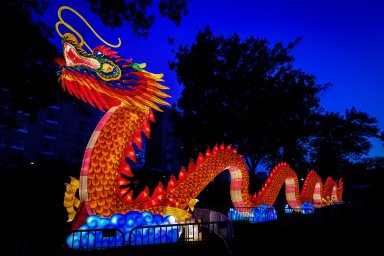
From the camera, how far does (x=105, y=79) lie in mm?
7855

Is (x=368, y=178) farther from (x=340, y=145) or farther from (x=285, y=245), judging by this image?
(x=285, y=245)

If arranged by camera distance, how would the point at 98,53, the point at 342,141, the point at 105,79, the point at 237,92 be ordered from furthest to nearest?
the point at 342,141, the point at 237,92, the point at 98,53, the point at 105,79

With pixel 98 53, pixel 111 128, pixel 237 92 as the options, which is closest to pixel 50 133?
pixel 237 92

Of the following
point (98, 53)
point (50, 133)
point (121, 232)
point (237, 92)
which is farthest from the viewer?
point (50, 133)

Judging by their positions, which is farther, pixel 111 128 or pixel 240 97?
pixel 240 97

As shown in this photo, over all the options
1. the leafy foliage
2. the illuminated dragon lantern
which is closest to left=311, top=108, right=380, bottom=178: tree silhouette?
the leafy foliage

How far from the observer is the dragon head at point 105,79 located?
7387mm

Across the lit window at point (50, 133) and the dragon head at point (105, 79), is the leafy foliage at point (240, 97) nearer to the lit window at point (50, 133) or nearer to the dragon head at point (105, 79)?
the dragon head at point (105, 79)

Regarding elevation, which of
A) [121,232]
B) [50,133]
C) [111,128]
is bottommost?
[121,232]

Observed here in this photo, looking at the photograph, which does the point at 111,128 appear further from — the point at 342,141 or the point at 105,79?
the point at 342,141

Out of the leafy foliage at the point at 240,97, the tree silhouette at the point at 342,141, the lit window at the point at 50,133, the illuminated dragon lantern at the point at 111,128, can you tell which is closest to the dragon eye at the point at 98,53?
the illuminated dragon lantern at the point at 111,128

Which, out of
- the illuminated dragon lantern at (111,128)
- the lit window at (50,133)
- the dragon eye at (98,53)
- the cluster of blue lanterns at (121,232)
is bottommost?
the cluster of blue lanterns at (121,232)

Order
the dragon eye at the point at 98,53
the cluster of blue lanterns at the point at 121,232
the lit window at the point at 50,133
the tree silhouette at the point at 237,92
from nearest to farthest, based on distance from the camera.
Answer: the cluster of blue lanterns at the point at 121,232 < the dragon eye at the point at 98,53 < the tree silhouette at the point at 237,92 < the lit window at the point at 50,133

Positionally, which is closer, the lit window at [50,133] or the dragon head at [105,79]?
the dragon head at [105,79]
